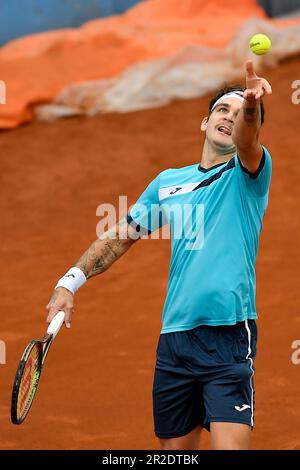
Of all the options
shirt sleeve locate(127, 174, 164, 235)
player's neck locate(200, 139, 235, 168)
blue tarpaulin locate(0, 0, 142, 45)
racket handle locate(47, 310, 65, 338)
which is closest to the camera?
racket handle locate(47, 310, 65, 338)

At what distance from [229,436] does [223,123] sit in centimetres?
116

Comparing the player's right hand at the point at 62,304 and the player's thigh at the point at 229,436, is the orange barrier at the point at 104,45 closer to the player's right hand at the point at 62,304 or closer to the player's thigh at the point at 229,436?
the player's right hand at the point at 62,304

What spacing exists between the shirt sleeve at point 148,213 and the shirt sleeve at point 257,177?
0.45 meters

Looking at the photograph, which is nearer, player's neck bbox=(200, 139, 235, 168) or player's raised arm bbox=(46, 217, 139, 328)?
player's neck bbox=(200, 139, 235, 168)

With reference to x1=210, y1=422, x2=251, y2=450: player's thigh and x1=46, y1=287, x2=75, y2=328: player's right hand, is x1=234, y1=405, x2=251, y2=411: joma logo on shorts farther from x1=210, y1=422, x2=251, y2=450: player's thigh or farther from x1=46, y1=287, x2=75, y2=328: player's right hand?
x1=46, y1=287, x2=75, y2=328: player's right hand

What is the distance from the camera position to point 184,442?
3.54m

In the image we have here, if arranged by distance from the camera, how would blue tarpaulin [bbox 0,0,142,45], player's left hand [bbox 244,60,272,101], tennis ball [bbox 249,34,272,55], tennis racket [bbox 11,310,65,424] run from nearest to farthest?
player's left hand [bbox 244,60,272,101], tennis racket [bbox 11,310,65,424], tennis ball [bbox 249,34,272,55], blue tarpaulin [bbox 0,0,142,45]

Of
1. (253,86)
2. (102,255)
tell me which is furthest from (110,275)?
(253,86)

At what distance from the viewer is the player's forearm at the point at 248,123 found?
3.29m

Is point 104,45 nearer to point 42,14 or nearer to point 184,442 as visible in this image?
point 42,14

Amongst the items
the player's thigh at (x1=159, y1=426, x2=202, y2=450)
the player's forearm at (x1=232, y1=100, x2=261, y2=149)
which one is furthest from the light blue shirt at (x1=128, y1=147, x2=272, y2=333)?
the player's thigh at (x1=159, y1=426, x2=202, y2=450)

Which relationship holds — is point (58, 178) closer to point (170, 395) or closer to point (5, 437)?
point (5, 437)

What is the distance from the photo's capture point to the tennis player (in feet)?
11.2

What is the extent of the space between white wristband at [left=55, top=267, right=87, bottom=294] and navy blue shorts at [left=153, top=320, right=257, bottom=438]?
414 mm
